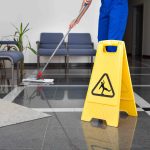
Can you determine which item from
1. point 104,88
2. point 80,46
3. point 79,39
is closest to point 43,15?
point 79,39

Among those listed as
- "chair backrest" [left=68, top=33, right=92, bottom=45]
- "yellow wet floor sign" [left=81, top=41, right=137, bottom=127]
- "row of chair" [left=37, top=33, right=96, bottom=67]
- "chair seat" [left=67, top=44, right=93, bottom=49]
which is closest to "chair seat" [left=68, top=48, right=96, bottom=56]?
"row of chair" [left=37, top=33, right=96, bottom=67]

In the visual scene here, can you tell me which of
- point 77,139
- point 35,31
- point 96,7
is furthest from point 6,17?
point 77,139

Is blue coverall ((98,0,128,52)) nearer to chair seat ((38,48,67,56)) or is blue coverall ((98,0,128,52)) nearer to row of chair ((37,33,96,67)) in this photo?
chair seat ((38,48,67,56))

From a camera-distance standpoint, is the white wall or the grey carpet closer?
the grey carpet

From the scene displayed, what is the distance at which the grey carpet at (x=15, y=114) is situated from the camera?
2.07m

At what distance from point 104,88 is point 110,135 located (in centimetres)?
41

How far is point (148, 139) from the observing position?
5.69ft

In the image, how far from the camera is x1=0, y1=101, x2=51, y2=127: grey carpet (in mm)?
2072

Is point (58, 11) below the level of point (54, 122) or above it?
above

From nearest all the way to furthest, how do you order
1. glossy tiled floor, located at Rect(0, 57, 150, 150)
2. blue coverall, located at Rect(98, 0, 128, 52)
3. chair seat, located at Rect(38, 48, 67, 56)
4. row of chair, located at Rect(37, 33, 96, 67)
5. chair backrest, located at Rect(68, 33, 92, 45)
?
glossy tiled floor, located at Rect(0, 57, 150, 150), blue coverall, located at Rect(98, 0, 128, 52), chair seat, located at Rect(38, 48, 67, 56), row of chair, located at Rect(37, 33, 96, 67), chair backrest, located at Rect(68, 33, 92, 45)

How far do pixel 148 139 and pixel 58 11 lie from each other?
202 inches

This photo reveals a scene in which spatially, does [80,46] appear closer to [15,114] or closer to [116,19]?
[116,19]

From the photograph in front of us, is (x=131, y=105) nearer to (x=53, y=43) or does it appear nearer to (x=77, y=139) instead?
(x=77, y=139)

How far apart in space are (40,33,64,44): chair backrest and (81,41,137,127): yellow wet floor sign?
4.24 metres
